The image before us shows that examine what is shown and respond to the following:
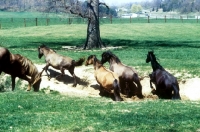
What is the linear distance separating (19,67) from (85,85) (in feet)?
10.3

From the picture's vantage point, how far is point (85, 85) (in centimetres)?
1712

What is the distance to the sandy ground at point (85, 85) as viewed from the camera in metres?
15.5

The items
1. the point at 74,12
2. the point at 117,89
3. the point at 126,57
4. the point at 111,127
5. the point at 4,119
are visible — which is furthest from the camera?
the point at 74,12

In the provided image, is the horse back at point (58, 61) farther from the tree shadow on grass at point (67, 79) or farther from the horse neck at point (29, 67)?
the horse neck at point (29, 67)

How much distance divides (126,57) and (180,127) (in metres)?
14.4

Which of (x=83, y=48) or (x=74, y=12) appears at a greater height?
(x=74, y=12)

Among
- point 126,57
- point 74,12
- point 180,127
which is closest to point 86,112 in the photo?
point 180,127

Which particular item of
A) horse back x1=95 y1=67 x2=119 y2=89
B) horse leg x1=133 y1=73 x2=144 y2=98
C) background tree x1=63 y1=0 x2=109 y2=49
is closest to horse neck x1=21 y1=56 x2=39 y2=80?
horse back x1=95 y1=67 x2=119 y2=89

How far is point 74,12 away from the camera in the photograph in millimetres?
28500

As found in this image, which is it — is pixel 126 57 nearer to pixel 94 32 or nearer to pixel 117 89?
pixel 94 32

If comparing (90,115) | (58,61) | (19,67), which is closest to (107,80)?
(19,67)

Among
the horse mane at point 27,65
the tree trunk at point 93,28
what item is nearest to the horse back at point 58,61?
the horse mane at point 27,65

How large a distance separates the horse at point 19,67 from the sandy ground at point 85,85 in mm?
978

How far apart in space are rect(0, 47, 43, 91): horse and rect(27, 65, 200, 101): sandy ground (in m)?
0.98
